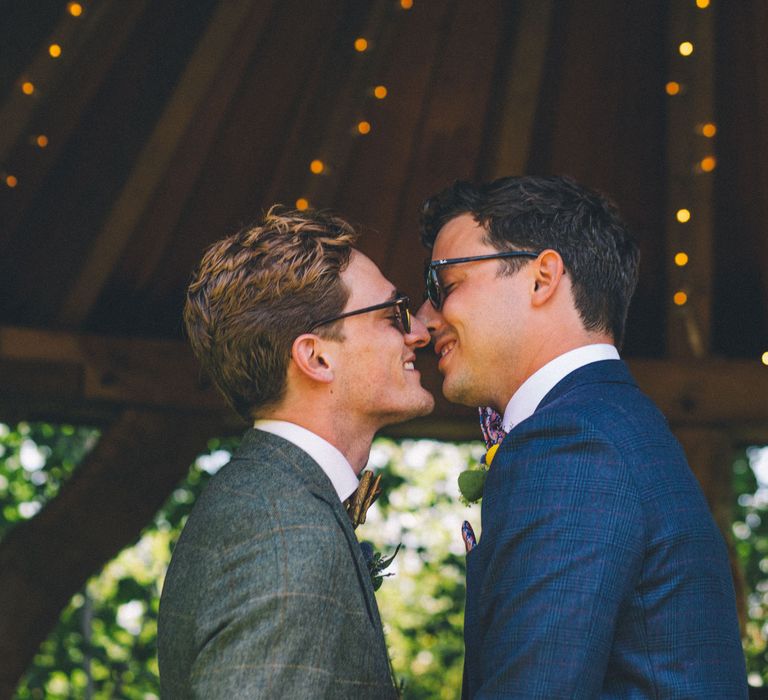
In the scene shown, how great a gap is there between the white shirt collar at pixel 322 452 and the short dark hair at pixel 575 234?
1.85 feet

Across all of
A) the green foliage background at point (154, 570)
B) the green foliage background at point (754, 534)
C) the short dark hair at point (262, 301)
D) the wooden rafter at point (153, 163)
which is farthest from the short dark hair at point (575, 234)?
the green foliage background at point (754, 534)

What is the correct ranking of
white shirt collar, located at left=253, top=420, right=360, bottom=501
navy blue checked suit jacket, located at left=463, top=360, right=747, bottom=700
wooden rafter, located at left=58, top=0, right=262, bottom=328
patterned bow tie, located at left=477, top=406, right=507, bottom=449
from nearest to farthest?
navy blue checked suit jacket, located at left=463, top=360, right=747, bottom=700 < white shirt collar, located at left=253, top=420, right=360, bottom=501 < patterned bow tie, located at left=477, top=406, right=507, bottom=449 < wooden rafter, located at left=58, top=0, right=262, bottom=328

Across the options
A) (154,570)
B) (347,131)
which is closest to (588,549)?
(347,131)

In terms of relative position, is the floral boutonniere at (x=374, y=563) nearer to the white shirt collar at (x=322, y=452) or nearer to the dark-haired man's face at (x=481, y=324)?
the white shirt collar at (x=322, y=452)

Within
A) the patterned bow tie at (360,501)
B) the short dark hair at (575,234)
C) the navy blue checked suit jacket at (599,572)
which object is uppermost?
the short dark hair at (575,234)

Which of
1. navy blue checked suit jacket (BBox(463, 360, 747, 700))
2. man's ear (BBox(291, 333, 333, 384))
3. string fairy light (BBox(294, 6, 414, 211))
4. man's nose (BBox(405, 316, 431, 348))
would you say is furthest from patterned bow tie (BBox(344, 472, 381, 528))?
string fairy light (BBox(294, 6, 414, 211))

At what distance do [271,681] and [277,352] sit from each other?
0.81m

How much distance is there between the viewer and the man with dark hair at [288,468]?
1965 mm

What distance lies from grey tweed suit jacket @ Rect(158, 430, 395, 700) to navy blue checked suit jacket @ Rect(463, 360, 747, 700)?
0.85 ft

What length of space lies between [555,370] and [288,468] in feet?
1.96

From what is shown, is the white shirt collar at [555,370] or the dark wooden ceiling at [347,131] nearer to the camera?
the white shirt collar at [555,370]

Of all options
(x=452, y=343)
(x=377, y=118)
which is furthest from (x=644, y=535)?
(x=377, y=118)

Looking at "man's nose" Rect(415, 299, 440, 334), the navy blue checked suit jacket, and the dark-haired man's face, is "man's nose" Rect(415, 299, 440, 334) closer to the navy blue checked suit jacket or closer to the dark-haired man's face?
the dark-haired man's face

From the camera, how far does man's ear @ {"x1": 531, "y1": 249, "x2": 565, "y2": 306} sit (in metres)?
2.38
